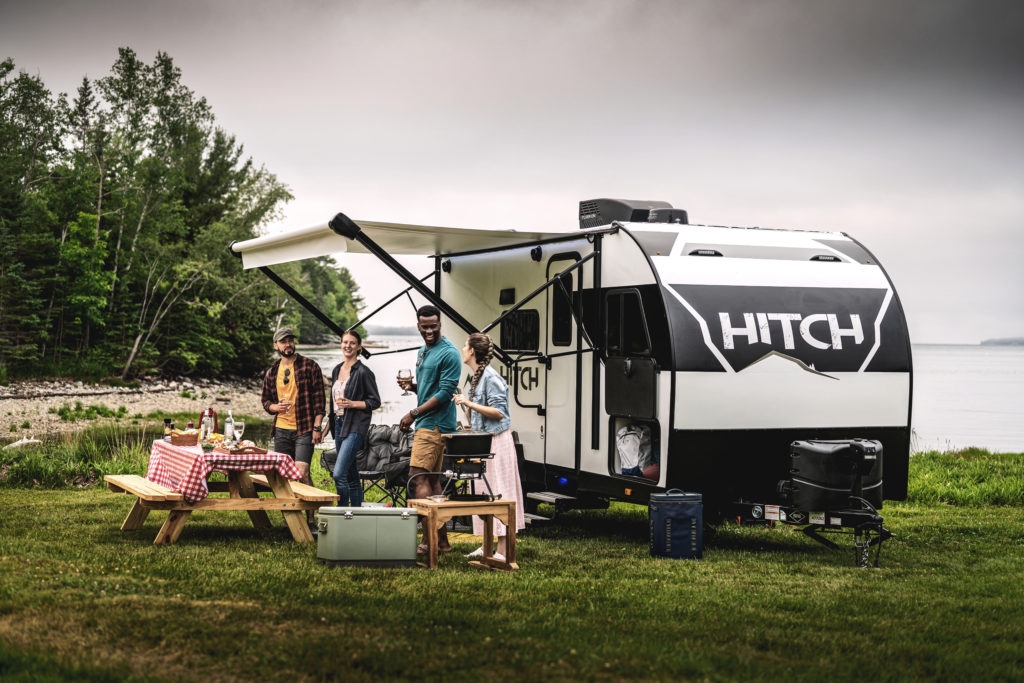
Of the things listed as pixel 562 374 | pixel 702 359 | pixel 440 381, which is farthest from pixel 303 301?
pixel 702 359

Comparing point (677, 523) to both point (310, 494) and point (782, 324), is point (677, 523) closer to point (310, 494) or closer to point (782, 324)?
point (782, 324)

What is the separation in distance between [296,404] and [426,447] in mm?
1630

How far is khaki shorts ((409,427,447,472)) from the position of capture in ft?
25.9

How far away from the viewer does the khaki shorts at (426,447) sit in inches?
311

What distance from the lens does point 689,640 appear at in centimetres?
557

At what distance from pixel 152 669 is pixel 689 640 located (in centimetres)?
257

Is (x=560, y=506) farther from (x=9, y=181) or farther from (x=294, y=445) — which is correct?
(x=9, y=181)

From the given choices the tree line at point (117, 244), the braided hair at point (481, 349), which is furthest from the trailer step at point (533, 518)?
the tree line at point (117, 244)

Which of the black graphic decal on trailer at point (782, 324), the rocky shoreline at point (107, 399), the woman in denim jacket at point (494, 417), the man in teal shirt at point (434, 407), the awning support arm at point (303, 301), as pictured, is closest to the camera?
the woman in denim jacket at point (494, 417)

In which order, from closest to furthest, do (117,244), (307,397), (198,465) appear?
1. (198,465)
2. (307,397)
3. (117,244)

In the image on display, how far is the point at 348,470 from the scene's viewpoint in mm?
8750

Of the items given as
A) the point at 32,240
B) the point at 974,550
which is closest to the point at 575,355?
the point at 974,550

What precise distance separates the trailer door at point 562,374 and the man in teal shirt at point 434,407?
1.59 metres

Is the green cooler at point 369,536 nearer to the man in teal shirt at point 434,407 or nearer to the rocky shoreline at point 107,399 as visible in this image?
the man in teal shirt at point 434,407
